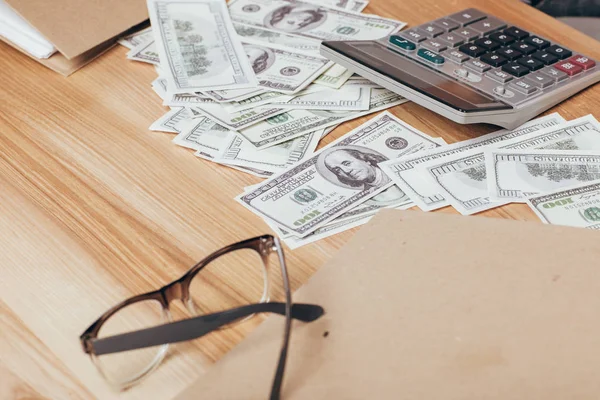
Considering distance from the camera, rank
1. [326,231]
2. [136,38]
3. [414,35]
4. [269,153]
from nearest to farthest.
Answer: [326,231], [269,153], [414,35], [136,38]

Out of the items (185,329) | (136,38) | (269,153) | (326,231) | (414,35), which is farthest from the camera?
(136,38)

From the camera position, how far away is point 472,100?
74 cm

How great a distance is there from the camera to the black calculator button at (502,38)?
2.75 ft

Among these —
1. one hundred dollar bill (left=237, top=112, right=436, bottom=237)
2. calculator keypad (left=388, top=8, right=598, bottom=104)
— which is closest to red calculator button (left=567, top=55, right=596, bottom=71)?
calculator keypad (left=388, top=8, right=598, bottom=104)

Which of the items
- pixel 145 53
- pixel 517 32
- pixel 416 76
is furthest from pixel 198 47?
pixel 517 32

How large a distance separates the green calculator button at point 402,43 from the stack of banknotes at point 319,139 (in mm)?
55

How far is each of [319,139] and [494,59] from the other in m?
0.22

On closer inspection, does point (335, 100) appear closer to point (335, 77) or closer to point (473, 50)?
point (335, 77)

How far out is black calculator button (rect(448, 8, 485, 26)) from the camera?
0.89 m

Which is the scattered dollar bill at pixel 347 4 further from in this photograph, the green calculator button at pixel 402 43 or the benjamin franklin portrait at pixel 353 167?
the benjamin franklin portrait at pixel 353 167

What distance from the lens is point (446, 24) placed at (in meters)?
0.88

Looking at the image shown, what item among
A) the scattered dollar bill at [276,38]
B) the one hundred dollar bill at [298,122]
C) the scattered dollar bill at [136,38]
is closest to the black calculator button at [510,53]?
the one hundred dollar bill at [298,122]

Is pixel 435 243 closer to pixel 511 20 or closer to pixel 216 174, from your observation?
pixel 216 174

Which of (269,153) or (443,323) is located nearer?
(443,323)
